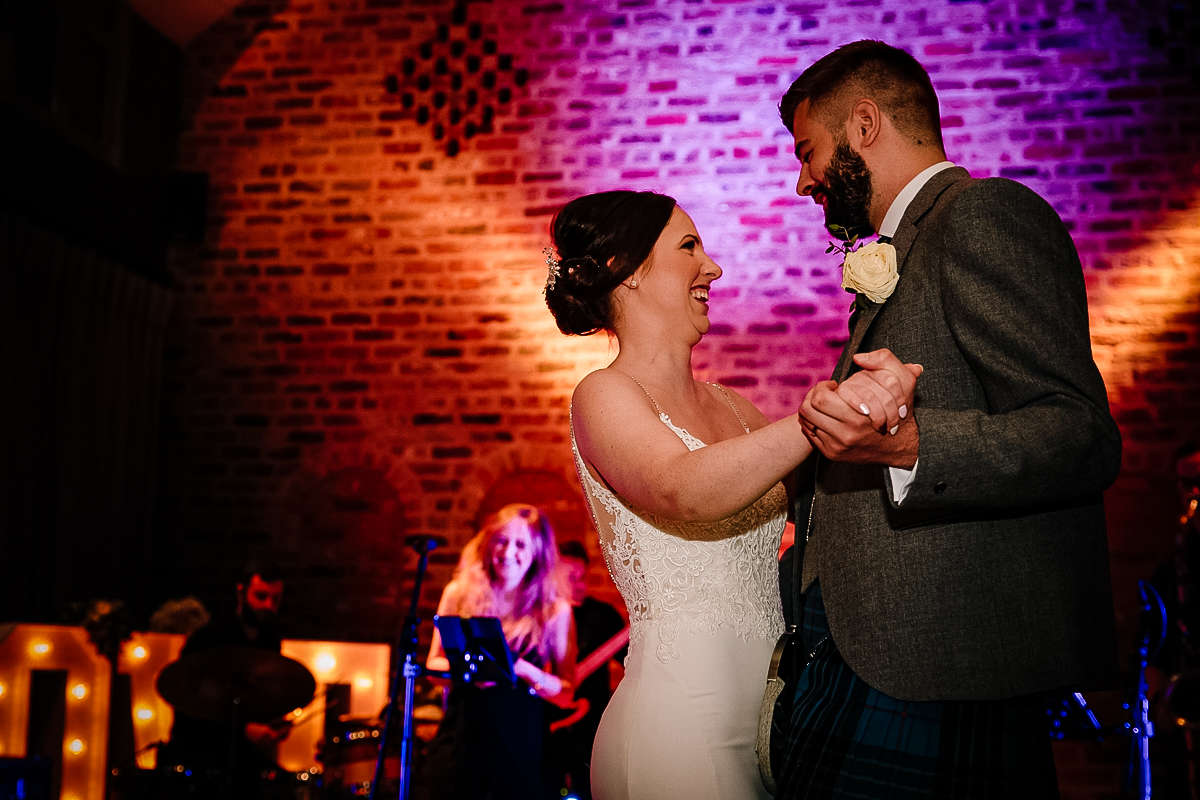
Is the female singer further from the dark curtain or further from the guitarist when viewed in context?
the dark curtain

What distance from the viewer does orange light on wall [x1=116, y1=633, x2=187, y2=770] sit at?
451 centimetres

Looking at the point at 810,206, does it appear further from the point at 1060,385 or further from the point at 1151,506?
the point at 1060,385

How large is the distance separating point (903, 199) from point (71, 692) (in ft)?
14.0

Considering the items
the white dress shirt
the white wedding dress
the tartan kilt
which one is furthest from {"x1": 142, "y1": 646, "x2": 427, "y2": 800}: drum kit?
the white dress shirt

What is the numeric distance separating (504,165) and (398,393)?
1.48 metres

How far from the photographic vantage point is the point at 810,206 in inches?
193

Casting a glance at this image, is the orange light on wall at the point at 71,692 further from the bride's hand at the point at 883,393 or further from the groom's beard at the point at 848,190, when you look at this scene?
the bride's hand at the point at 883,393

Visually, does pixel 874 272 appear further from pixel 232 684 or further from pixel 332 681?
pixel 332 681

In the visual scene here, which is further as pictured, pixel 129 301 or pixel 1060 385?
pixel 129 301

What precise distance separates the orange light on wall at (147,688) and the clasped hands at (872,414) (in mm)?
4341

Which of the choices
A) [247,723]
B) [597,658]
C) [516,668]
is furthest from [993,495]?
[247,723]

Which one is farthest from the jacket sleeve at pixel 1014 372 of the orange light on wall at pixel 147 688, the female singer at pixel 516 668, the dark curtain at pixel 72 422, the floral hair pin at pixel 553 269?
the dark curtain at pixel 72 422

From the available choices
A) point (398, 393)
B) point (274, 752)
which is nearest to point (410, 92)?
point (398, 393)

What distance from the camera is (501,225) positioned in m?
5.27
